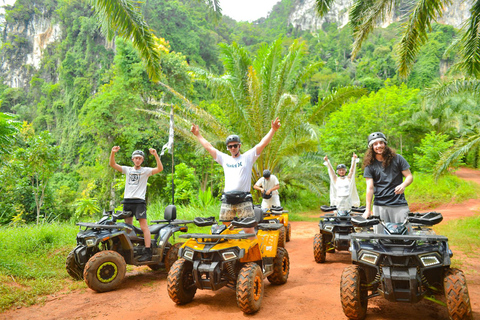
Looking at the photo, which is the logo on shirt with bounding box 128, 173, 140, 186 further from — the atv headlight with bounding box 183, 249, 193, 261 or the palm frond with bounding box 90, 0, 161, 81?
the palm frond with bounding box 90, 0, 161, 81

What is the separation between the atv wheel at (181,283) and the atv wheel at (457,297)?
290 cm

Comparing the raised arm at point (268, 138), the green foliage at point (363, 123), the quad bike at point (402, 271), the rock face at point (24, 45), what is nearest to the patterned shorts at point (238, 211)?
the raised arm at point (268, 138)

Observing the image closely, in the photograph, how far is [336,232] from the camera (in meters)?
6.54

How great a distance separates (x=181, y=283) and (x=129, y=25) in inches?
227

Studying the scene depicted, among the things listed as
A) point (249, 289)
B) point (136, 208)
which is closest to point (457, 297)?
point (249, 289)

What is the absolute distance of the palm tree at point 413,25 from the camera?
6.79 metres

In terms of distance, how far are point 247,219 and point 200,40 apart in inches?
1680

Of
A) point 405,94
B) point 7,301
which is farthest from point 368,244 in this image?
point 405,94

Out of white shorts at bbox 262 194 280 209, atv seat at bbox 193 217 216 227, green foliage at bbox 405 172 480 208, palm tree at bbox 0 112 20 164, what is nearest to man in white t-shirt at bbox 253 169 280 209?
white shorts at bbox 262 194 280 209

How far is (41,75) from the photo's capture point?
180ft

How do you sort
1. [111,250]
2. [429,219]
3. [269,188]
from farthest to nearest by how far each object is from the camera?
[269,188]
[111,250]
[429,219]

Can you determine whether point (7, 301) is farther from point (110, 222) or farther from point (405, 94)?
point (405, 94)

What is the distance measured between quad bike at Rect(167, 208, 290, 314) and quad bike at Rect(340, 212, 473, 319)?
1061 millimetres

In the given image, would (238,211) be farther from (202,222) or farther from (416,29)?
(416,29)
